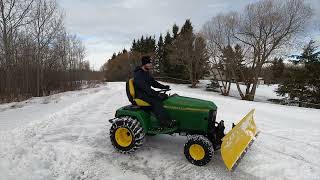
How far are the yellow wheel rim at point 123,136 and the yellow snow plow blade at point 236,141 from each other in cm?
194

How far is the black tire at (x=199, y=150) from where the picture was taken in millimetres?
5285

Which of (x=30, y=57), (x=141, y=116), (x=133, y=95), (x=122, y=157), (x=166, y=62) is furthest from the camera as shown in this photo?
(x=166, y=62)

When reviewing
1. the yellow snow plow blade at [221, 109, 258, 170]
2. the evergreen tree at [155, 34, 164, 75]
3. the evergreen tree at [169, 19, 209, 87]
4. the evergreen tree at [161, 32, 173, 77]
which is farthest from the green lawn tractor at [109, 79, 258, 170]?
the evergreen tree at [155, 34, 164, 75]

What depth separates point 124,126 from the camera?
19.4 feet

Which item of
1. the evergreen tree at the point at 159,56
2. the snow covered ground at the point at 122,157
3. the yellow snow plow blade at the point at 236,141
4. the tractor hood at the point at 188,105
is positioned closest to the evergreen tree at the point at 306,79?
the snow covered ground at the point at 122,157

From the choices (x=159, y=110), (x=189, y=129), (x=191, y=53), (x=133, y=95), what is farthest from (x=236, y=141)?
(x=191, y=53)

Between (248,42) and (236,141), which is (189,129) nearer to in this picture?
(236,141)

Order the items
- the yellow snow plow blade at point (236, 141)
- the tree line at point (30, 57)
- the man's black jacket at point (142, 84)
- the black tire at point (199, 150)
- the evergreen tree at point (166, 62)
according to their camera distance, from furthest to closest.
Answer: the evergreen tree at point (166, 62) → the tree line at point (30, 57) → the man's black jacket at point (142, 84) → the black tire at point (199, 150) → the yellow snow plow blade at point (236, 141)

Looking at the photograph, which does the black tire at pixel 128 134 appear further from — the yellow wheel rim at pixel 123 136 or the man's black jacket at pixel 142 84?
the man's black jacket at pixel 142 84

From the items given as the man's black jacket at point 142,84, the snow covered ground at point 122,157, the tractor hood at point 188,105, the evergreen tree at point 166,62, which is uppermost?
the evergreen tree at point 166,62

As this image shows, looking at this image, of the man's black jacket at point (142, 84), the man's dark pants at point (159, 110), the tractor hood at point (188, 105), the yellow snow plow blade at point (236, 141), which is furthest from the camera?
the man's black jacket at point (142, 84)

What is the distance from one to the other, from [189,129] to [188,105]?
466 millimetres

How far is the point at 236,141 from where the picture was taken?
5492 millimetres

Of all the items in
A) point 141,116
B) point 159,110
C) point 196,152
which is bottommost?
point 196,152
